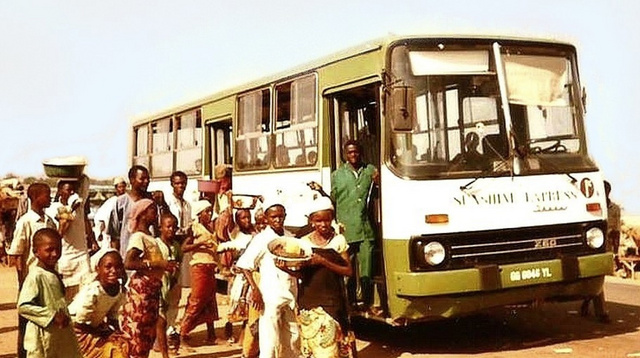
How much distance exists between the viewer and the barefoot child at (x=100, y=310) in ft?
16.8

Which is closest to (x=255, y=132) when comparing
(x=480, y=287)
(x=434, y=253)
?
(x=434, y=253)

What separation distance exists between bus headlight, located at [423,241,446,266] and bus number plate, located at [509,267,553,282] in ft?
2.30

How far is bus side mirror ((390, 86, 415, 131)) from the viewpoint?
6941 mm

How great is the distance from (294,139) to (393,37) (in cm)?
216

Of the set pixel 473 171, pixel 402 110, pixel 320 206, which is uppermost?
pixel 402 110

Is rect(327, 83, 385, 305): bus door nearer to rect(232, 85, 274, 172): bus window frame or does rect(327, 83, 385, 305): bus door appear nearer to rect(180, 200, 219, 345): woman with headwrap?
rect(232, 85, 274, 172): bus window frame

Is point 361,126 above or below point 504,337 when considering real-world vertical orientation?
above

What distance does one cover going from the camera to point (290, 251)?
5980 millimetres

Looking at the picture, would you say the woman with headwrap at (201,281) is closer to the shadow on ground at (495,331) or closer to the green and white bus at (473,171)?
the green and white bus at (473,171)

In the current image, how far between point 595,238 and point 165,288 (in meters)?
4.21

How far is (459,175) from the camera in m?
7.24

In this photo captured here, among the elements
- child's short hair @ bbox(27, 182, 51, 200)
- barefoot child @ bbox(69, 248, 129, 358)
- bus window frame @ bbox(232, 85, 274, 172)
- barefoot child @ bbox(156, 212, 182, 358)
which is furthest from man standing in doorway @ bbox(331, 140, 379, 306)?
barefoot child @ bbox(69, 248, 129, 358)

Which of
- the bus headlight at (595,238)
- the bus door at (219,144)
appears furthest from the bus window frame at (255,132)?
the bus headlight at (595,238)

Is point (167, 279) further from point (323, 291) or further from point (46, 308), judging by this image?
point (46, 308)
